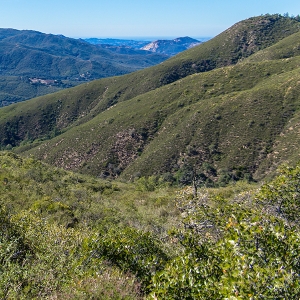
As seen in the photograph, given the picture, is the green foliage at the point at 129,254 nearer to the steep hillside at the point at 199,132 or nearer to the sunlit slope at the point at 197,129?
the steep hillside at the point at 199,132

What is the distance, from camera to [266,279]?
497 centimetres

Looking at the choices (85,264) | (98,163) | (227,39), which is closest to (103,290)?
(85,264)

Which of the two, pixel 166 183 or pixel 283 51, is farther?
pixel 283 51

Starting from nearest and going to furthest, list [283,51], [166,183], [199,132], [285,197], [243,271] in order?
[243,271], [285,197], [166,183], [199,132], [283,51]

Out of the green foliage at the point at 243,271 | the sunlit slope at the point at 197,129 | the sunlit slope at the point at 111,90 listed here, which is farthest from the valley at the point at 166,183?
the sunlit slope at the point at 111,90

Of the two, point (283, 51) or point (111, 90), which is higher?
point (283, 51)

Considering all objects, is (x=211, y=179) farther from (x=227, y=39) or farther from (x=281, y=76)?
(x=227, y=39)

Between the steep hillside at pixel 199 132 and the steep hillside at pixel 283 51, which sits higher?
the steep hillside at pixel 283 51

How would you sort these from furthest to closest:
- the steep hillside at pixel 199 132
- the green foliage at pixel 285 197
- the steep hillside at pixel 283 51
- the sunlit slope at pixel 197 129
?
the steep hillside at pixel 283 51 → the sunlit slope at pixel 197 129 → the steep hillside at pixel 199 132 → the green foliage at pixel 285 197

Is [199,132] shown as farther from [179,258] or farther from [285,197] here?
[179,258]

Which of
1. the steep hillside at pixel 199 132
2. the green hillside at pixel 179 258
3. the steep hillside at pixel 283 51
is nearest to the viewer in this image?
the green hillside at pixel 179 258

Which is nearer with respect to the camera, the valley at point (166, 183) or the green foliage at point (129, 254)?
the valley at point (166, 183)

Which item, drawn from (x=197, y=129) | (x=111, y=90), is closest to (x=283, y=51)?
(x=197, y=129)

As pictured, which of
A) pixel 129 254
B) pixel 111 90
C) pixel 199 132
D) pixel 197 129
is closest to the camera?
pixel 129 254
